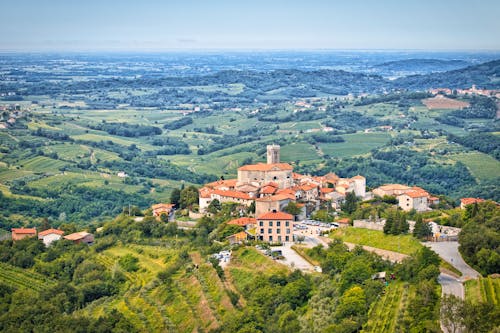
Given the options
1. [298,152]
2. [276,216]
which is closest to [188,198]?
[276,216]

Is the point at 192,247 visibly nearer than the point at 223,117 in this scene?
Yes

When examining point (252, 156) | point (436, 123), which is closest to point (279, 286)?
point (252, 156)

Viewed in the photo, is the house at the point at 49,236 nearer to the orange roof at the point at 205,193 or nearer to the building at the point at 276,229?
the orange roof at the point at 205,193

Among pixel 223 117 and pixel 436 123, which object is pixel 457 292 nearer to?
pixel 436 123

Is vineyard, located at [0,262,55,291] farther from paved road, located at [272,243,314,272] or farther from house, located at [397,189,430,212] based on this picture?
house, located at [397,189,430,212]

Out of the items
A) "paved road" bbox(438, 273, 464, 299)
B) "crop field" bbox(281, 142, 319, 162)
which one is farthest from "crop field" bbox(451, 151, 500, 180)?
"paved road" bbox(438, 273, 464, 299)

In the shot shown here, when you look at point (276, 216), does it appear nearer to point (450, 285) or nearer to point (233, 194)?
point (233, 194)
